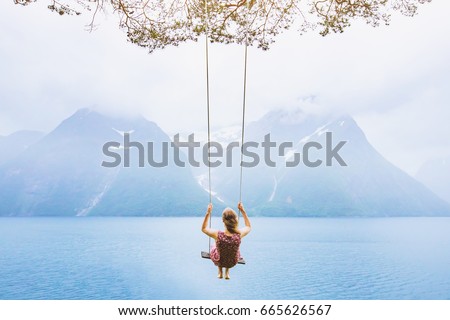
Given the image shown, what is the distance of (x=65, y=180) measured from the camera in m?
117

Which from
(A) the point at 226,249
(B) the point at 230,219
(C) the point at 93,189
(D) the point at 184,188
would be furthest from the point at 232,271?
(C) the point at 93,189

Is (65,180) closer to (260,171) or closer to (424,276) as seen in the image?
(260,171)

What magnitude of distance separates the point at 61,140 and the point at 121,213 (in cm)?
3908

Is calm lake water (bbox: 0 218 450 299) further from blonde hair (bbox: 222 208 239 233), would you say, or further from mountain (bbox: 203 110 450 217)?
mountain (bbox: 203 110 450 217)

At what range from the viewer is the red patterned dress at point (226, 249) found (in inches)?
177

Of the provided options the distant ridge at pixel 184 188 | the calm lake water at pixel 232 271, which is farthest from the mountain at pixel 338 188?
the calm lake water at pixel 232 271

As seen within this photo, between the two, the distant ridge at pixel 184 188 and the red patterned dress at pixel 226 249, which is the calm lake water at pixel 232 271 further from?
the distant ridge at pixel 184 188

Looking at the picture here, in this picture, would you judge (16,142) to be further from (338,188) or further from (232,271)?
(232,271)

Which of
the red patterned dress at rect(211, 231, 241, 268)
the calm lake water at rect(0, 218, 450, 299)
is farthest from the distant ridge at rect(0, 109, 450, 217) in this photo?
the red patterned dress at rect(211, 231, 241, 268)

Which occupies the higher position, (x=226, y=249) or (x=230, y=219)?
(x=230, y=219)

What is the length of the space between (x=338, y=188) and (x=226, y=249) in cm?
11648

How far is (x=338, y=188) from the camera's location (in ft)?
385
